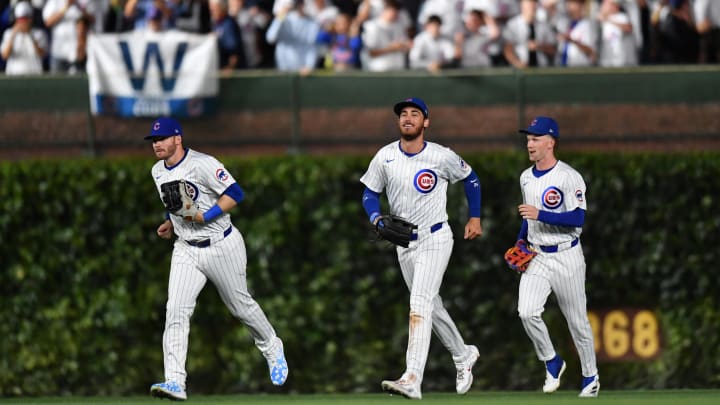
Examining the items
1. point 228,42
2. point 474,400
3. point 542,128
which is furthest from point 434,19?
point 474,400

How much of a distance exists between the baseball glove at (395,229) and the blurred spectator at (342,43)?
5.52 meters

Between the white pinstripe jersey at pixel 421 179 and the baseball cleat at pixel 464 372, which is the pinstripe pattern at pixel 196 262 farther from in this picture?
the baseball cleat at pixel 464 372

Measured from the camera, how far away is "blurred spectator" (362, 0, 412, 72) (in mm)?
16016

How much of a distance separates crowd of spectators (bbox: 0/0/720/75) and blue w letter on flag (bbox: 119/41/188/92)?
0.65 metres

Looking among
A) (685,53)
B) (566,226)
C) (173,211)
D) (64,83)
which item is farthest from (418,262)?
(685,53)

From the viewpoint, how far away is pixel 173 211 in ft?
35.6

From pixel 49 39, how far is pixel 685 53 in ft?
23.5

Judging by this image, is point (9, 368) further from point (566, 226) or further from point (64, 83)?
point (566, 226)

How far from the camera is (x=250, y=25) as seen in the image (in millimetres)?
16594

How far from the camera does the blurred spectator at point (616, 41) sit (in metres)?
16.1

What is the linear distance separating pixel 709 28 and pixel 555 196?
6336 millimetres

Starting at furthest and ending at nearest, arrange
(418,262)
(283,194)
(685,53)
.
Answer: (685,53) → (283,194) → (418,262)

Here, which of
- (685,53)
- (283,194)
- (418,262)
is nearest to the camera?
(418,262)

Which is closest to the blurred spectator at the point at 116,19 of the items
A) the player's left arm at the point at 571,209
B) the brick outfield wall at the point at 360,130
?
the brick outfield wall at the point at 360,130
